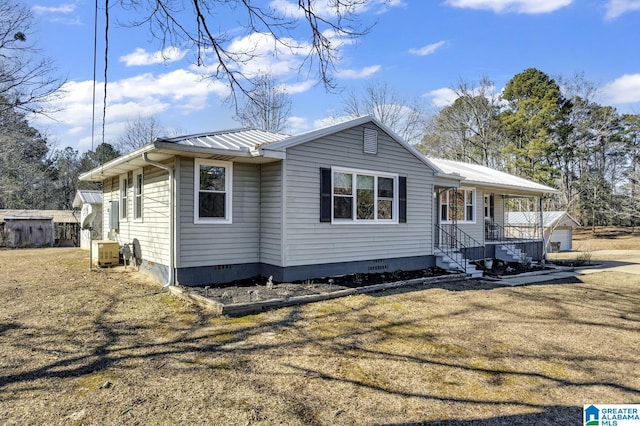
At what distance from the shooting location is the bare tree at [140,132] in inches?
1390

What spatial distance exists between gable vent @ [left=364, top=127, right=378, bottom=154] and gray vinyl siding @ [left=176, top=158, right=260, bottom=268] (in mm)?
2982

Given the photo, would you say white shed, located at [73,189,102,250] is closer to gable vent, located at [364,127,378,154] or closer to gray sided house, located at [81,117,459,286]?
gray sided house, located at [81,117,459,286]

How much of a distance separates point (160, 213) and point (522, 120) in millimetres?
34678

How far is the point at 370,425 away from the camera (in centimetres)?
318

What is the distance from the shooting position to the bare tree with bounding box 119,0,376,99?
418 centimetres

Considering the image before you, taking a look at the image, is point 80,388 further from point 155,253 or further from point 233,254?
point 155,253

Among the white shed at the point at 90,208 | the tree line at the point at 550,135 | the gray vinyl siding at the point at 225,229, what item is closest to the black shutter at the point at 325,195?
the gray vinyl siding at the point at 225,229

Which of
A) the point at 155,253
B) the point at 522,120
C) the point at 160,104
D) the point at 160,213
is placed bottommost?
the point at 155,253

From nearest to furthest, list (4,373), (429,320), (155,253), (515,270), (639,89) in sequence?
(4,373) → (429,320) → (155,253) → (515,270) → (639,89)

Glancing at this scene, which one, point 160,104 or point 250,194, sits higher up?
point 160,104

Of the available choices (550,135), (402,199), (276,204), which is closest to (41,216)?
(276,204)

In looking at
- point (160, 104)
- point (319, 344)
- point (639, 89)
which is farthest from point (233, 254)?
point (639, 89)

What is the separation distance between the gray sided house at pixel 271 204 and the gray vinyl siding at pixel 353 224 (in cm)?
3

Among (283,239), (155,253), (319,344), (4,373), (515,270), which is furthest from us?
(515,270)
